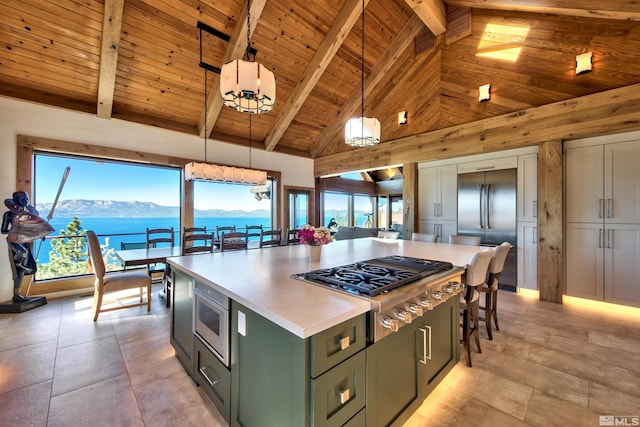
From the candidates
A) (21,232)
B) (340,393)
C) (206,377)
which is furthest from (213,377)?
(21,232)

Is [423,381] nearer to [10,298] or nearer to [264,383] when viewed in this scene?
[264,383]

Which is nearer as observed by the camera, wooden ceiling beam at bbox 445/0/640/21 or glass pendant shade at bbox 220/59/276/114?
glass pendant shade at bbox 220/59/276/114

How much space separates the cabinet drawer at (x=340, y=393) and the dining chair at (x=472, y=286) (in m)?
1.31

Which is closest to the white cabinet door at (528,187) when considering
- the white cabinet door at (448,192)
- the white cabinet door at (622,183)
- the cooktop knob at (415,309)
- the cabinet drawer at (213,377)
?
the white cabinet door at (622,183)

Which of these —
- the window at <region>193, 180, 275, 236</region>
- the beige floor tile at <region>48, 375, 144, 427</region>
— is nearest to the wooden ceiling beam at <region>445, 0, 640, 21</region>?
the window at <region>193, 180, 275, 236</region>

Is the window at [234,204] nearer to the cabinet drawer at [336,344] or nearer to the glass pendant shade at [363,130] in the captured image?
the glass pendant shade at [363,130]

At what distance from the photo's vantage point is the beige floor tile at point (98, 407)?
1603 millimetres

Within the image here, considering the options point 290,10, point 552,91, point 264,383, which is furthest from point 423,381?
point 290,10

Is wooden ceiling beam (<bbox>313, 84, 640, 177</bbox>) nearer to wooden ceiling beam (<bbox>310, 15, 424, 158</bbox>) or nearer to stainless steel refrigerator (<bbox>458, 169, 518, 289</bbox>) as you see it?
stainless steel refrigerator (<bbox>458, 169, 518, 289</bbox>)

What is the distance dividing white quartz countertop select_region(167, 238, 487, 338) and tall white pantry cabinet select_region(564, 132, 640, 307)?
237 cm

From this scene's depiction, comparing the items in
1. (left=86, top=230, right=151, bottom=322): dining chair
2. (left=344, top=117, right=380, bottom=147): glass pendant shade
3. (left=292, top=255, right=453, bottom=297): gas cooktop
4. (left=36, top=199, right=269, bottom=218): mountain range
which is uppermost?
(left=344, top=117, right=380, bottom=147): glass pendant shade

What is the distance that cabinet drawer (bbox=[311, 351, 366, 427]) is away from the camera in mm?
995

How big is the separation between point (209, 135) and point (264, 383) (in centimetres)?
546

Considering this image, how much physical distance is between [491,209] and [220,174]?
4541 mm
